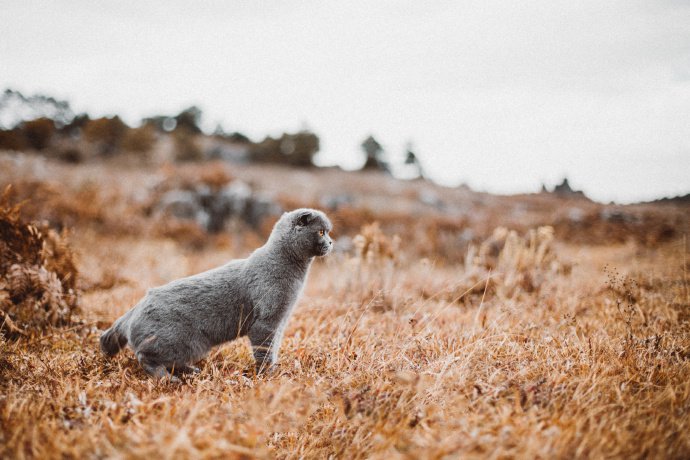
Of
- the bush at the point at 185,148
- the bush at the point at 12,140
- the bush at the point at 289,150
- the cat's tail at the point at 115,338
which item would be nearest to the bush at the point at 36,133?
the bush at the point at 12,140

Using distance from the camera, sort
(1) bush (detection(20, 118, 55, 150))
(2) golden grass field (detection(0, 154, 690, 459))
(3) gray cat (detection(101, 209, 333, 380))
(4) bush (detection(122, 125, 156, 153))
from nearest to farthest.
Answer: (2) golden grass field (detection(0, 154, 690, 459)), (3) gray cat (detection(101, 209, 333, 380)), (1) bush (detection(20, 118, 55, 150)), (4) bush (detection(122, 125, 156, 153))

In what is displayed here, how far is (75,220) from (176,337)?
8.46m

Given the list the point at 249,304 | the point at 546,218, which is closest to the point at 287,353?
the point at 249,304

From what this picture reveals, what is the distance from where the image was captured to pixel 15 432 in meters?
1.73

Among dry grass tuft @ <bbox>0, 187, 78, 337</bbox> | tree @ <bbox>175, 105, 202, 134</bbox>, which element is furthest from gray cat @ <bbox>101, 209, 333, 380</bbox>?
tree @ <bbox>175, 105, 202, 134</bbox>

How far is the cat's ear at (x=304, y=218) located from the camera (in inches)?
117

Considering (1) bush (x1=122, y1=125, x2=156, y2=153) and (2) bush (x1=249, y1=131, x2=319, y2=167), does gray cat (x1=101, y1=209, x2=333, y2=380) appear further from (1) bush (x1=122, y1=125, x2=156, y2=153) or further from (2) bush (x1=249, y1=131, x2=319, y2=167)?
(2) bush (x1=249, y1=131, x2=319, y2=167)

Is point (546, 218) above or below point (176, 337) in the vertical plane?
above

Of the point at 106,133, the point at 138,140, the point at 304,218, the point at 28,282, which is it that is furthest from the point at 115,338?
the point at 106,133

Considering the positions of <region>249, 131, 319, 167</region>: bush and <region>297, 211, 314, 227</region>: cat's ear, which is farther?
<region>249, 131, 319, 167</region>: bush

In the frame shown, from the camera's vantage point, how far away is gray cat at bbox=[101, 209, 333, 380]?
2555 mm

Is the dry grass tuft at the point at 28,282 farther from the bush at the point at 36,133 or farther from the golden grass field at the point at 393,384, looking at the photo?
the bush at the point at 36,133

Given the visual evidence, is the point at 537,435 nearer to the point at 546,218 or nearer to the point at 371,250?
the point at 371,250

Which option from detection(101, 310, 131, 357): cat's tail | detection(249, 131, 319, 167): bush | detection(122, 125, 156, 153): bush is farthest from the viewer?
detection(249, 131, 319, 167): bush
